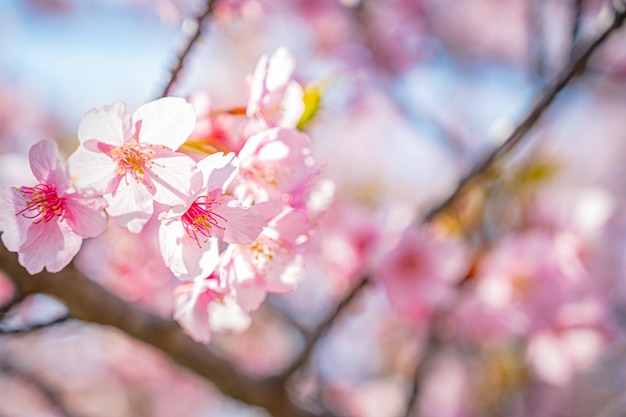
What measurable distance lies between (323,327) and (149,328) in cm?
38

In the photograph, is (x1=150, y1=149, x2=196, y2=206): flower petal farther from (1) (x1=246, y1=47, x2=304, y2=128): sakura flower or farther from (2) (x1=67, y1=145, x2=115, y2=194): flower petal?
(1) (x1=246, y1=47, x2=304, y2=128): sakura flower

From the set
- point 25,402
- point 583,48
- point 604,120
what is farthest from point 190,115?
point 604,120

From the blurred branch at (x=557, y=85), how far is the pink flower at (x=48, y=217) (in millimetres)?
788

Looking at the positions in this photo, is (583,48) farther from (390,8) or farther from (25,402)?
(25,402)

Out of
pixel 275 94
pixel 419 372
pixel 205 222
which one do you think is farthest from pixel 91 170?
pixel 419 372

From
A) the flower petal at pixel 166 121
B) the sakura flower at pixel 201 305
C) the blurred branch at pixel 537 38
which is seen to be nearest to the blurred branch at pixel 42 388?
the sakura flower at pixel 201 305

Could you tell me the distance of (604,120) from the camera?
16.7 feet

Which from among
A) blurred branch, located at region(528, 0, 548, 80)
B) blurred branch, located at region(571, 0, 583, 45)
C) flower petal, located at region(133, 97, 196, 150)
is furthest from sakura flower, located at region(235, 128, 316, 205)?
blurred branch, located at region(528, 0, 548, 80)

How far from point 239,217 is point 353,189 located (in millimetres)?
1715

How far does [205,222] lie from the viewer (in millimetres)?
823

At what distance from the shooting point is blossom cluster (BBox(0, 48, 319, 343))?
0.76 metres

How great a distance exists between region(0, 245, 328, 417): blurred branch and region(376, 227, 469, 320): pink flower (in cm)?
40

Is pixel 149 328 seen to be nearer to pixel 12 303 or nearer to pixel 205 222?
pixel 12 303

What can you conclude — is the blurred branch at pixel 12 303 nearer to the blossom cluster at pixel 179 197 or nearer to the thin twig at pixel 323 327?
the blossom cluster at pixel 179 197
